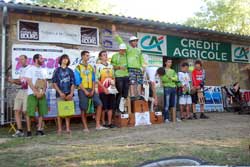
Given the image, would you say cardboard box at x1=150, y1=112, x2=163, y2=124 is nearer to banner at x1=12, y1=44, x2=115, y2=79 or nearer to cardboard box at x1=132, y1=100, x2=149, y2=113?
cardboard box at x1=132, y1=100, x2=149, y2=113

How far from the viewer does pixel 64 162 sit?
196 inches

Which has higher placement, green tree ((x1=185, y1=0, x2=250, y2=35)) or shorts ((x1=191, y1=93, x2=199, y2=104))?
green tree ((x1=185, y1=0, x2=250, y2=35))

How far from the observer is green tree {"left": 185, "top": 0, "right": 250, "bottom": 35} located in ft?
88.8

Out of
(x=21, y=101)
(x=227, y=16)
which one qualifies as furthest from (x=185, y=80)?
(x=227, y=16)

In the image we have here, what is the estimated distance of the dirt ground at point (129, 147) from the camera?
16.6 ft

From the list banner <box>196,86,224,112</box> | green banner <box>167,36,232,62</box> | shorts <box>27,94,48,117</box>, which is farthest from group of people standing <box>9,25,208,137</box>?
banner <box>196,86,224,112</box>

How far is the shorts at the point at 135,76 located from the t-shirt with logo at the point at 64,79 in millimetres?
1633

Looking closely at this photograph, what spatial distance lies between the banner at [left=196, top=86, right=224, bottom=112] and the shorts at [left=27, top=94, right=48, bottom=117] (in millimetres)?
7920

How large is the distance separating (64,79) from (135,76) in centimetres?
195

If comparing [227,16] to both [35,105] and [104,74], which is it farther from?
[35,105]

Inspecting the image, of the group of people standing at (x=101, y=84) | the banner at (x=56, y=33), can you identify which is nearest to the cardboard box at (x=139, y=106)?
the group of people standing at (x=101, y=84)

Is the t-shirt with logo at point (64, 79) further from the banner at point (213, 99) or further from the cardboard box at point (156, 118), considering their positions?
the banner at point (213, 99)

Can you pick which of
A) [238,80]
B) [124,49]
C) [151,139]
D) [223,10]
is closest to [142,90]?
[124,49]

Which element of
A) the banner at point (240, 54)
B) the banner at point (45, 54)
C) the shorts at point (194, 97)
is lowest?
the shorts at point (194, 97)
